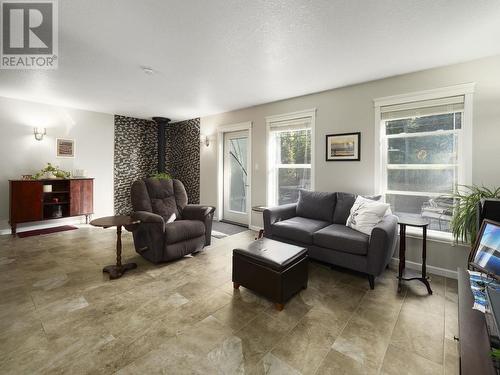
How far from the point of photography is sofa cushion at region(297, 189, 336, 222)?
3.34 metres

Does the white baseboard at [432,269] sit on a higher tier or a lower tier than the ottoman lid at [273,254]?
lower

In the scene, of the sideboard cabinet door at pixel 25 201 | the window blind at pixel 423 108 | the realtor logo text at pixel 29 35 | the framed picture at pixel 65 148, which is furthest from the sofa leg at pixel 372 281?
the framed picture at pixel 65 148

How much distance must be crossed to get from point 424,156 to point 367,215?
45.7 inches

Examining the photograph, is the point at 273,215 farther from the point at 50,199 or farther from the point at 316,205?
the point at 50,199

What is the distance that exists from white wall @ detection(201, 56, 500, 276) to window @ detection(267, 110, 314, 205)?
0.55 ft

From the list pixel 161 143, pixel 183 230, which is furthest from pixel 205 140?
pixel 183 230

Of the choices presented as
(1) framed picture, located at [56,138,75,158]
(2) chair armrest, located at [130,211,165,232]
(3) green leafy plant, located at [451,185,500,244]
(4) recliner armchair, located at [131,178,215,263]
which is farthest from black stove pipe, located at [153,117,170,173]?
(3) green leafy plant, located at [451,185,500,244]

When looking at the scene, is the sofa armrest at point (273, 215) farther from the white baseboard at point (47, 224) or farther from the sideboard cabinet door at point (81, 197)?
the white baseboard at point (47, 224)

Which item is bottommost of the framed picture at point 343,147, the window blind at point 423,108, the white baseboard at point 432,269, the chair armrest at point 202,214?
the white baseboard at point 432,269

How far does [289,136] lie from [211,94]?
1.59m

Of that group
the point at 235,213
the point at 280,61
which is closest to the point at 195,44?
the point at 280,61

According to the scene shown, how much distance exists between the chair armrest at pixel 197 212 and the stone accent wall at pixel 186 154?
2.31 metres

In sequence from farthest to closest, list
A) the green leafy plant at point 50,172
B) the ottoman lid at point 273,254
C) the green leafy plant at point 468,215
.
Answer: the green leafy plant at point 50,172 → the green leafy plant at point 468,215 → the ottoman lid at point 273,254

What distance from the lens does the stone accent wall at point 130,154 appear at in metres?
5.66
